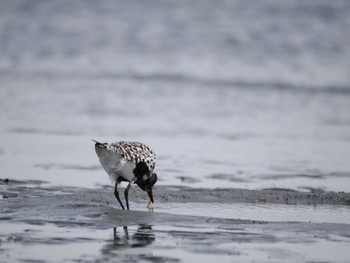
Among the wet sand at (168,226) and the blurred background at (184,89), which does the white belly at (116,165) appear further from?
the blurred background at (184,89)

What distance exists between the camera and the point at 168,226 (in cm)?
884

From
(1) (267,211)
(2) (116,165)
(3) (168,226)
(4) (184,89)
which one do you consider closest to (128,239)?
(3) (168,226)

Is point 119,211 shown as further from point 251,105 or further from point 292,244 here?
point 251,105

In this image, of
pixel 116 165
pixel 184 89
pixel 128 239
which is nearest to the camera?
pixel 128 239

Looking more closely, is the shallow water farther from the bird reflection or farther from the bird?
the bird reflection

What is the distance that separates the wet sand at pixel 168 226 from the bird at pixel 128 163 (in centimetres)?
28

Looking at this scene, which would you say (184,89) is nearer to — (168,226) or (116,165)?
(116,165)

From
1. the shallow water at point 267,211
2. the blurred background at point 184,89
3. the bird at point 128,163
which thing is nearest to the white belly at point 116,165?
the bird at point 128,163

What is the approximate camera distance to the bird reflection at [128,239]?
25.6 ft

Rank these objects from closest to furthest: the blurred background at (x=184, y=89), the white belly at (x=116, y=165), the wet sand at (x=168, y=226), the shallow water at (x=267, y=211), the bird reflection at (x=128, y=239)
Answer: the wet sand at (x=168, y=226) < the bird reflection at (x=128, y=239) < the shallow water at (x=267, y=211) < the white belly at (x=116, y=165) < the blurred background at (x=184, y=89)

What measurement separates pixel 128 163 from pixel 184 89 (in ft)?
33.2

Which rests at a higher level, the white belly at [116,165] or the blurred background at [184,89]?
the blurred background at [184,89]

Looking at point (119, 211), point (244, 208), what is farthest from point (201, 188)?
point (119, 211)

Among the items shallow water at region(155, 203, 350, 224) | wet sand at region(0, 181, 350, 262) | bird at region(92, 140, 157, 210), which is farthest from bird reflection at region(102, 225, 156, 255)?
bird at region(92, 140, 157, 210)
